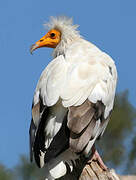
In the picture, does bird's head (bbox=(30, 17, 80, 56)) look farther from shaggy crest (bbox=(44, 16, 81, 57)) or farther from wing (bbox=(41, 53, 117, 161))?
wing (bbox=(41, 53, 117, 161))

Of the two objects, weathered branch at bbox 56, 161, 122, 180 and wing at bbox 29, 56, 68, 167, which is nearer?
weathered branch at bbox 56, 161, 122, 180

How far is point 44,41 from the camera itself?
380 inches

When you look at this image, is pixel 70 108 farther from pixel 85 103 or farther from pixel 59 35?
pixel 59 35

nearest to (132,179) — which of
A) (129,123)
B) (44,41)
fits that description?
(129,123)

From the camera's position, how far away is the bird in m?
6.67

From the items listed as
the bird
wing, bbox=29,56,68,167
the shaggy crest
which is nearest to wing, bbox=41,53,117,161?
the bird

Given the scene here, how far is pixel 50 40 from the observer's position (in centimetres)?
962

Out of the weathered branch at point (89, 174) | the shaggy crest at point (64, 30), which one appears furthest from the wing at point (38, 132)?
the shaggy crest at point (64, 30)

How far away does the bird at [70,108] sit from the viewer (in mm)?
6672

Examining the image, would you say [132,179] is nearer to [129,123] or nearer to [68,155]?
[129,123]

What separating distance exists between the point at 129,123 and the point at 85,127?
1484 centimetres

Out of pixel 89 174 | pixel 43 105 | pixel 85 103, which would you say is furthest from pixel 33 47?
pixel 89 174

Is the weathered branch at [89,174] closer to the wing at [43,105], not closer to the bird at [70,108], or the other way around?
the bird at [70,108]

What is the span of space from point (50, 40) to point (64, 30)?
14.1 inches
